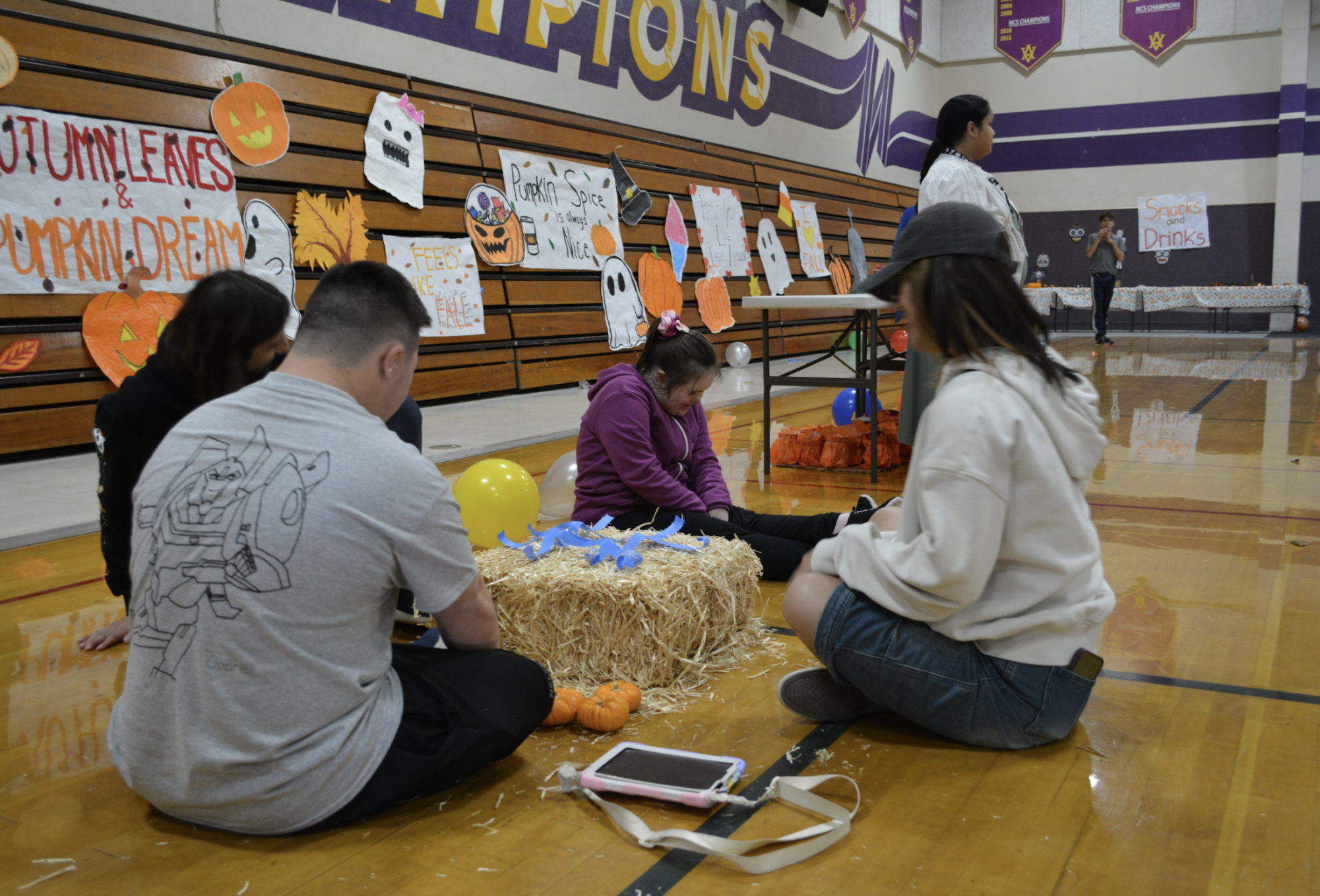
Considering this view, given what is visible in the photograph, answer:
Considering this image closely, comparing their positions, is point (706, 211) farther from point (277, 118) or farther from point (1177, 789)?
point (1177, 789)

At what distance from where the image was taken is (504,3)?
27.2ft

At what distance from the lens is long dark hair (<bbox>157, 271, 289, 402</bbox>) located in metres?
2.30

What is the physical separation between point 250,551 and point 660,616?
3.48 feet

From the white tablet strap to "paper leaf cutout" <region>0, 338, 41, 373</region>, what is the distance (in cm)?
465

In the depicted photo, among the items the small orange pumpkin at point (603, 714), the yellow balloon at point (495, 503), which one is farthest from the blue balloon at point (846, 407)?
the small orange pumpkin at point (603, 714)

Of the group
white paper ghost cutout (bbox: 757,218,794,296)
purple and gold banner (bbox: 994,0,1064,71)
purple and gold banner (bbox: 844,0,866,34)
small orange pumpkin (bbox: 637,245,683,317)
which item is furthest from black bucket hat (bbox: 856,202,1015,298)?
purple and gold banner (bbox: 994,0,1064,71)

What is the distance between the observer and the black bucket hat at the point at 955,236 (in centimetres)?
187

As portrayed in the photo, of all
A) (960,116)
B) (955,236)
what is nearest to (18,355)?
(960,116)

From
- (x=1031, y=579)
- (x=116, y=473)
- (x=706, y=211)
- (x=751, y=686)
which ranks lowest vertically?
(x=751, y=686)

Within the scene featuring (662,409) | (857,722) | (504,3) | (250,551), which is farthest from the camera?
(504,3)

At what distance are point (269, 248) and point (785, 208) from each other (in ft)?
24.8

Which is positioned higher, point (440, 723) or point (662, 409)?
point (662, 409)

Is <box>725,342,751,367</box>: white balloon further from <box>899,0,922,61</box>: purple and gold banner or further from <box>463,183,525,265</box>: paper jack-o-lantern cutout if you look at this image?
<box>899,0,922,61</box>: purple and gold banner

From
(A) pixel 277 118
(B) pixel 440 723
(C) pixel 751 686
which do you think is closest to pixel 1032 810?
(C) pixel 751 686
